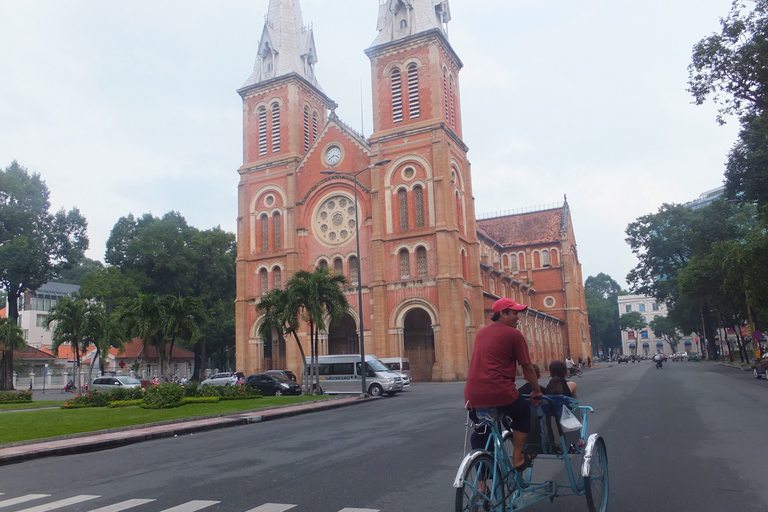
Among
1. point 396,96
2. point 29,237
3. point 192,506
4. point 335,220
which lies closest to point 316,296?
point 335,220

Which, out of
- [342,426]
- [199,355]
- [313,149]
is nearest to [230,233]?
[199,355]

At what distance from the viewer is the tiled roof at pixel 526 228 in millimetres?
72938

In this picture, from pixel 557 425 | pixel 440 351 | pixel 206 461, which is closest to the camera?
pixel 557 425

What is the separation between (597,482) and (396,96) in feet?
138

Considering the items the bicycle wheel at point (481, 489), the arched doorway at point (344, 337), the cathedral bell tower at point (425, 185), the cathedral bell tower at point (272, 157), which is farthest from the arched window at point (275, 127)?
the bicycle wheel at point (481, 489)

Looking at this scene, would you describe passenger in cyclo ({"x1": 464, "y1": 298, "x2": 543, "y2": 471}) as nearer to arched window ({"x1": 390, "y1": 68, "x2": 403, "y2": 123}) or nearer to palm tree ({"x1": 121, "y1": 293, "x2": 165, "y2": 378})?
palm tree ({"x1": 121, "y1": 293, "x2": 165, "y2": 378})

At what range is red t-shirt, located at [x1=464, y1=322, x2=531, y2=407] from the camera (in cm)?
531

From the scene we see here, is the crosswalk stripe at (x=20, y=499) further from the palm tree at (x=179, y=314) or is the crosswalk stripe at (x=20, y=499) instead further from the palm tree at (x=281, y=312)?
the palm tree at (x=179, y=314)

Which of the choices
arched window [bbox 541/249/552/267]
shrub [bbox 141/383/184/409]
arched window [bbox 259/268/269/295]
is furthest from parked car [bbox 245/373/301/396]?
arched window [bbox 541/249/552/267]

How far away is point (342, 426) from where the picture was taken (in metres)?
14.8

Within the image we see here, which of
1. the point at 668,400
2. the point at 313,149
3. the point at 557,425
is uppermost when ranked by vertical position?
the point at 313,149

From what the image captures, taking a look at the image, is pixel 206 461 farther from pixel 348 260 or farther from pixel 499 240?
pixel 499 240

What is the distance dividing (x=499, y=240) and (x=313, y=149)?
3400 centimetres

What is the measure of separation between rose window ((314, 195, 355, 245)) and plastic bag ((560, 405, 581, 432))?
39.8 metres
